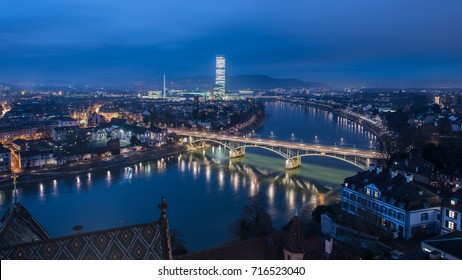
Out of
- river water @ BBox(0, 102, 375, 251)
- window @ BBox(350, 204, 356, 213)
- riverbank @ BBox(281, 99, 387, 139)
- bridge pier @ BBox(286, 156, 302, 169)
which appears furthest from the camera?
riverbank @ BBox(281, 99, 387, 139)

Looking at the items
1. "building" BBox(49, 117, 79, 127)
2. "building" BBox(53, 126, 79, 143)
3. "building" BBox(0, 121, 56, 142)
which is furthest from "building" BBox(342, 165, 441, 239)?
"building" BBox(49, 117, 79, 127)

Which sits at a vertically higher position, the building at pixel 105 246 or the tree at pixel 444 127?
the building at pixel 105 246

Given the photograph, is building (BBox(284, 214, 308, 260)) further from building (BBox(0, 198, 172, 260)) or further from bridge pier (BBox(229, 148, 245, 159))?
bridge pier (BBox(229, 148, 245, 159))

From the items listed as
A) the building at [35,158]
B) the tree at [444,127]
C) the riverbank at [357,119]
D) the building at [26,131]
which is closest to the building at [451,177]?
the tree at [444,127]

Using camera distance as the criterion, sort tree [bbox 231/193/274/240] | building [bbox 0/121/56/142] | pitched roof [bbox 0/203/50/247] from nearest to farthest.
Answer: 1. pitched roof [bbox 0/203/50/247]
2. tree [bbox 231/193/274/240]
3. building [bbox 0/121/56/142]

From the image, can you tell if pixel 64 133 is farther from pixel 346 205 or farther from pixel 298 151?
pixel 346 205

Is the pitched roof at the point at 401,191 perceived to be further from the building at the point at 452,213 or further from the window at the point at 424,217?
the building at the point at 452,213
